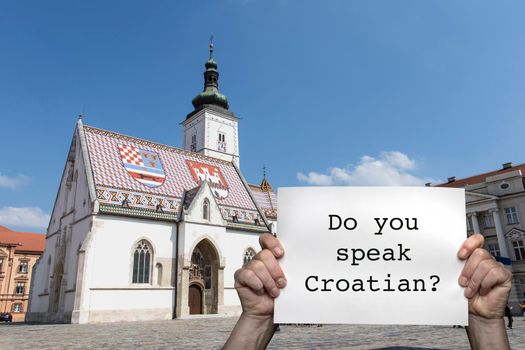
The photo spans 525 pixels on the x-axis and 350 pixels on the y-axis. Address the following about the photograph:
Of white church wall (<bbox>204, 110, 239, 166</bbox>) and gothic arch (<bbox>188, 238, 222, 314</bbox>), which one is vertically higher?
white church wall (<bbox>204, 110, 239, 166</bbox>)

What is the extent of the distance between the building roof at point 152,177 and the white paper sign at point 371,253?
25.2 metres

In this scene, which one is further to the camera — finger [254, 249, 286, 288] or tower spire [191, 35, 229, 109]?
tower spire [191, 35, 229, 109]

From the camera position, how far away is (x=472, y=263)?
6.82 feet

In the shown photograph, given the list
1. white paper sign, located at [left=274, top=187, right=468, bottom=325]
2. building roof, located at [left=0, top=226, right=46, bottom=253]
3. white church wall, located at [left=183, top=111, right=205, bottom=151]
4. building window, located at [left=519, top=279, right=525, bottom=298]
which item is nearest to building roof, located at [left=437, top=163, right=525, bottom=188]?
building window, located at [left=519, top=279, right=525, bottom=298]

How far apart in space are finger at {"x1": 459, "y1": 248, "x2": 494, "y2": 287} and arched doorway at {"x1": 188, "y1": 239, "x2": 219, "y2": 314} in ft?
91.2

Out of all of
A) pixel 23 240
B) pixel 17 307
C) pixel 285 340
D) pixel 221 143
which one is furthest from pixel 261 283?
pixel 23 240

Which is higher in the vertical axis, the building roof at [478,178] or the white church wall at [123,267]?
the building roof at [478,178]

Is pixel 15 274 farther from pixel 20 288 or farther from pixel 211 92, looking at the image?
pixel 211 92

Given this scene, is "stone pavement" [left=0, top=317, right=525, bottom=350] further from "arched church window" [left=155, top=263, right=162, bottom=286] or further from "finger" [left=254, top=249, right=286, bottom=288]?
"arched church window" [left=155, top=263, right=162, bottom=286]

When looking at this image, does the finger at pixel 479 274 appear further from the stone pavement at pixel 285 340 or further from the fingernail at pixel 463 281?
the stone pavement at pixel 285 340

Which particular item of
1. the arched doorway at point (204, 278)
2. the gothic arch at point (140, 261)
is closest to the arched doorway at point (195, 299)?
the arched doorway at point (204, 278)

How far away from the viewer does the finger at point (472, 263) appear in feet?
6.77

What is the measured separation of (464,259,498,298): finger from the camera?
2006mm

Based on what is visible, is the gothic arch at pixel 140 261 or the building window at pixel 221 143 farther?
the building window at pixel 221 143
